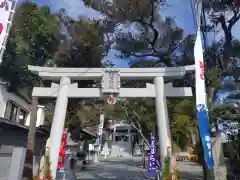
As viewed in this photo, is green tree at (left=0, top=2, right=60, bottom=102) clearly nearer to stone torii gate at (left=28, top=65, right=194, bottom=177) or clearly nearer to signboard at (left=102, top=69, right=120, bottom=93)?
stone torii gate at (left=28, top=65, right=194, bottom=177)

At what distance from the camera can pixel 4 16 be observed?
24.5 feet

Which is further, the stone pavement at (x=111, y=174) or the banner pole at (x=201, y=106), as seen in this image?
the stone pavement at (x=111, y=174)

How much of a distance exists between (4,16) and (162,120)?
8028mm

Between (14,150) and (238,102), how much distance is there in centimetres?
1481

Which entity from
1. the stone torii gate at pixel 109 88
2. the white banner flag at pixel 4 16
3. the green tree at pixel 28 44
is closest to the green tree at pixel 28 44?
the green tree at pixel 28 44

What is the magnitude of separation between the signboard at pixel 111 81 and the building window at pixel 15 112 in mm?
8717

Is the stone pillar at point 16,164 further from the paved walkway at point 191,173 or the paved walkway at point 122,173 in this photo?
the paved walkway at point 191,173

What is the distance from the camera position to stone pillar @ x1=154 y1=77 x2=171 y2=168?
494 inches

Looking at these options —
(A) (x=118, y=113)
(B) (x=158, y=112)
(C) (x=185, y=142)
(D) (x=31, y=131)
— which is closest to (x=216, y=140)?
(B) (x=158, y=112)

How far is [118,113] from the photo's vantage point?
28.4 m

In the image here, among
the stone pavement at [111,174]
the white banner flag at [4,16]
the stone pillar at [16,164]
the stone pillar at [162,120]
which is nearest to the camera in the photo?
the white banner flag at [4,16]

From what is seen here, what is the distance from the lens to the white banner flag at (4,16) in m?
7.35

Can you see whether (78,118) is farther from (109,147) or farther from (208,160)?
(109,147)

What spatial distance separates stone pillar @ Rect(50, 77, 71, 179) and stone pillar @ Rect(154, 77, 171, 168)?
168 inches
